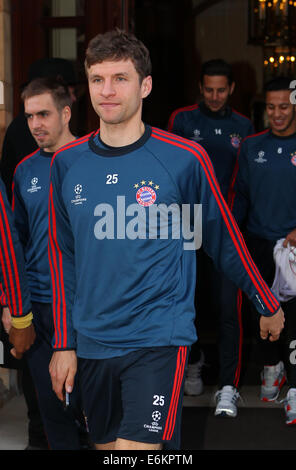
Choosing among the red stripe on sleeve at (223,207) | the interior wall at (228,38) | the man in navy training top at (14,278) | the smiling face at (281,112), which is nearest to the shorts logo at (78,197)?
the red stripe on sleeve at (223,207)

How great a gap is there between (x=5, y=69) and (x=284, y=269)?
2.04 metres

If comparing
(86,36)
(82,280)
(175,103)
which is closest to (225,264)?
(82,280)

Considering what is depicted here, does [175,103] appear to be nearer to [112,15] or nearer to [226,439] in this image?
[112,15]

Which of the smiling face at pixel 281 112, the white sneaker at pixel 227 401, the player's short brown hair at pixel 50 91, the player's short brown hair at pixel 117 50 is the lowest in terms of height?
the white sneaker at pixel 227 401

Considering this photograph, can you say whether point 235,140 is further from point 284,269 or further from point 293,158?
point 284,269

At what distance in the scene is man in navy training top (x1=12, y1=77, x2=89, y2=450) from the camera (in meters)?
3.65

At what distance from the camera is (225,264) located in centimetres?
284

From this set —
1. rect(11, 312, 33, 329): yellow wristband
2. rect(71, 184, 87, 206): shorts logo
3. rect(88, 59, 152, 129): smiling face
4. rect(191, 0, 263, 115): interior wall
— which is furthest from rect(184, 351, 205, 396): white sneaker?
rect(191, 0, 263, 115): interior wall

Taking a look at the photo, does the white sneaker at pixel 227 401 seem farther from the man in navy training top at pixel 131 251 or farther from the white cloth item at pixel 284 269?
the man in navy training top at pixel 131 251

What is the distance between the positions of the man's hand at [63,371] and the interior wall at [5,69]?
2438mm

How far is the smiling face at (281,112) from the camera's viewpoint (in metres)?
4.80

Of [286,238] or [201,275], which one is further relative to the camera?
[201,275]
